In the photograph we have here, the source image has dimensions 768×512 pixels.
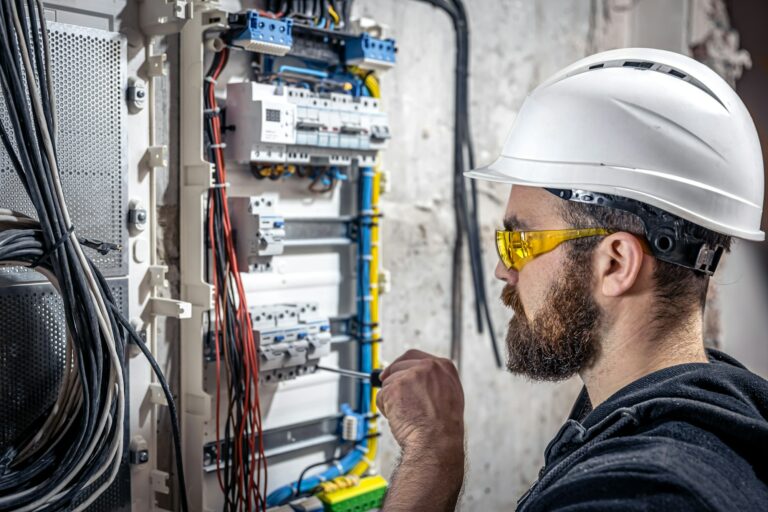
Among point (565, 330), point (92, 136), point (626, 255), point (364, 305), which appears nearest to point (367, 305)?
point (364, 305)

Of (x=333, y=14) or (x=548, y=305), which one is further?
(x=333, y=14)

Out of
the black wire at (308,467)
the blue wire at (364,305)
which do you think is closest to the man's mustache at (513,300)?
the blue wire at (364,305)

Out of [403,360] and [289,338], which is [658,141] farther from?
[289,338]

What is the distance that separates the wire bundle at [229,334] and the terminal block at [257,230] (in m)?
0.03

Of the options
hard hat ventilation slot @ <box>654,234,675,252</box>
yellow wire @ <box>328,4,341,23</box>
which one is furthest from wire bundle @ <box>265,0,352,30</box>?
hard hat ventilation slot @ <box>654,234,675,252</box>

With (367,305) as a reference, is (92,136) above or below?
above

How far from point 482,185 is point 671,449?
195 cm

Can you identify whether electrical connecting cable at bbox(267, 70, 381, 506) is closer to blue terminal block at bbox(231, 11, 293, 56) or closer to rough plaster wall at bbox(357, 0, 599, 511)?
rough plaster wall at bbox(357, 0, 599, 511)

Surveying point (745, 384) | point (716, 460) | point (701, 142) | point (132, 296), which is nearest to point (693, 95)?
point (701, 142)

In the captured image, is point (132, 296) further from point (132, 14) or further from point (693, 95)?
point (693, 95)

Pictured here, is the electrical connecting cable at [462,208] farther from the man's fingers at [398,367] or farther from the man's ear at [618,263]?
the man's ear at [618,263]

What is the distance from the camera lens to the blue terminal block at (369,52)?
2.20 m

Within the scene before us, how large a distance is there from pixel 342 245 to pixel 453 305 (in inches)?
26.0

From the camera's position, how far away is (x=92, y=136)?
175 centimetres
